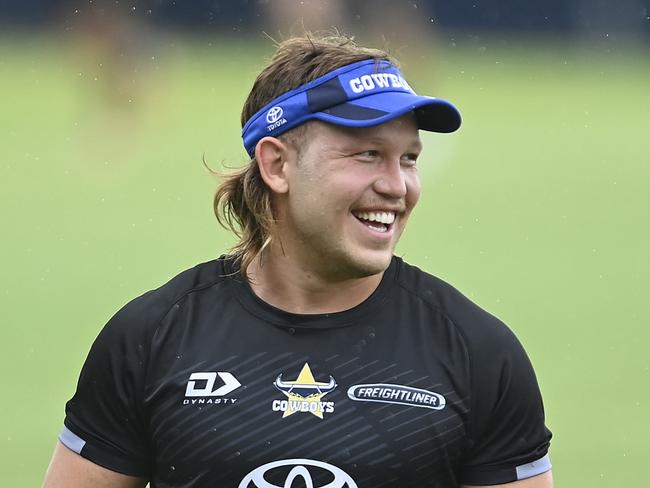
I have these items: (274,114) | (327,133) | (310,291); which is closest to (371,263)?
(310,291)

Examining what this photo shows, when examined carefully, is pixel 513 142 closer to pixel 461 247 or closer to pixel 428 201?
pixel 428 201

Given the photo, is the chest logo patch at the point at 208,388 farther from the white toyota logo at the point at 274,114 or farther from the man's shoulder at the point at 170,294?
the white toyota logo at the point at 274,114

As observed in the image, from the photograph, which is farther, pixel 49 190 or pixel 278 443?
pixel 49 190

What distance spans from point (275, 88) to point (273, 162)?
0.61ft

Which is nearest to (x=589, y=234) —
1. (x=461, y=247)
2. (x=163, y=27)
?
(x=461, y=247)

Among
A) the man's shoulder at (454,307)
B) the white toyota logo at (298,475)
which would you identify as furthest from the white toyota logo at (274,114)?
the white toyota logo at (298,475)

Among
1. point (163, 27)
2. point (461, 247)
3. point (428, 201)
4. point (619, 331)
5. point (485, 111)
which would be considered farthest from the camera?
point (163, 27)

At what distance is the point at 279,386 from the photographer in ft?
10.3

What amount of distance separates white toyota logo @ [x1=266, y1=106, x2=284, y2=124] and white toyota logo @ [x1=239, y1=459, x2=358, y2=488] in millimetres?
827

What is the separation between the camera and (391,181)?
3.11 m

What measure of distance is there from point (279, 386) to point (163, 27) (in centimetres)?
1772

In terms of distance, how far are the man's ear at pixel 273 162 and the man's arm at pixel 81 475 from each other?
80 centimetres

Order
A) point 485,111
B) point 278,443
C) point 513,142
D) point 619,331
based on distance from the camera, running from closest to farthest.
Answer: point 278,443 → point 619,331 → point 513,142 → point 485,111

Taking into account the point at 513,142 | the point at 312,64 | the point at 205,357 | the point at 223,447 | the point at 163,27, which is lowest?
the point at 223,447
